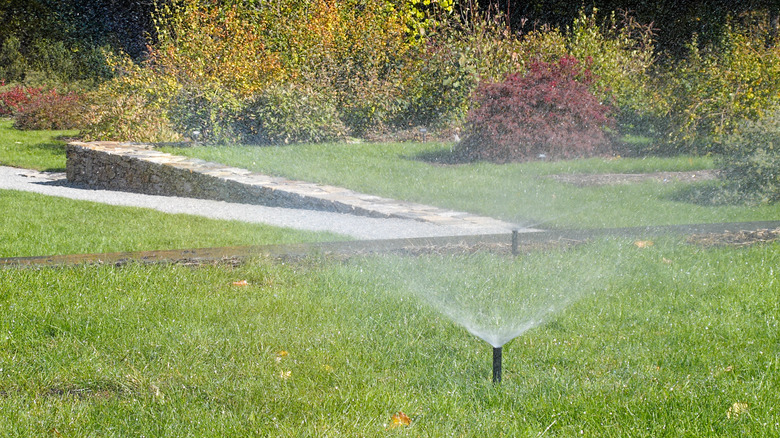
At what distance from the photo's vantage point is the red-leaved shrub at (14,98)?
61.2 feet

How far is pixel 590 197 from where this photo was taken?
7586mm

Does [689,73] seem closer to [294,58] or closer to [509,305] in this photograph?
[294,58]

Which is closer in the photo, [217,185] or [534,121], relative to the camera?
[217,185]

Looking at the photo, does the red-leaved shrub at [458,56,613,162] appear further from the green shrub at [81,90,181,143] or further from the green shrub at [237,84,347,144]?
the green shrub at [81,90,181,143]

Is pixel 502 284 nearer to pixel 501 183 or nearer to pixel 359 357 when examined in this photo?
pixel 359 357

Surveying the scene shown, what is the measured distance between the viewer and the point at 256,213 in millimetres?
7367

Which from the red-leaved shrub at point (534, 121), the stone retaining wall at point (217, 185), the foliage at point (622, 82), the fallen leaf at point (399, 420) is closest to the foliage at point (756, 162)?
the stone retaining wall at point (217, 185)

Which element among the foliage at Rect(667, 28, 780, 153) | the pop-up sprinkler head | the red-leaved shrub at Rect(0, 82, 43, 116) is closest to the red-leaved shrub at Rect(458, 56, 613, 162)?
the foliage at Rect(667, 28, 780, 153)

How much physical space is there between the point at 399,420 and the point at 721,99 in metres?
9.09

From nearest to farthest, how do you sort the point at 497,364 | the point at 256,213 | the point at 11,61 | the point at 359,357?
the point at 497,364
the point at 359,357
the point at 256,213
the point at 11,61

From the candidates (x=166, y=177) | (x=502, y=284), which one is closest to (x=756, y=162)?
(x=502, y=284)

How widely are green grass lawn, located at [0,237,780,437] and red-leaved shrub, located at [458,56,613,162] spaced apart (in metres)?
5.73

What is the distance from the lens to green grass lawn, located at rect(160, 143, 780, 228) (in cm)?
671

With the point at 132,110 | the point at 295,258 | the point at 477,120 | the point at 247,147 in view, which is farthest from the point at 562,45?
the point at 295,258
